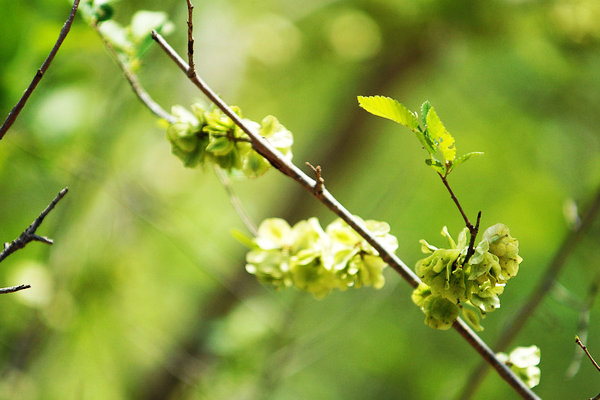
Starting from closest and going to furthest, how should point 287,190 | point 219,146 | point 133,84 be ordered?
point 219,146 < point 133,84 < point 287,190

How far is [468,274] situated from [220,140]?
0.38m

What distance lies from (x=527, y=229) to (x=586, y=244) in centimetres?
130

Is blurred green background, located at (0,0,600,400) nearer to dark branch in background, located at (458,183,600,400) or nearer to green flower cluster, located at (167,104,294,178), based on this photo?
dark branch in background, located at (458,183,600,400)

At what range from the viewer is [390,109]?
0.68 metres

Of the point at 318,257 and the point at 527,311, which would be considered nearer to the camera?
the point at 318,257

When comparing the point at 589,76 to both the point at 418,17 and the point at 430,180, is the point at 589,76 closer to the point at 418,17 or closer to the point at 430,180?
the point at 418,17

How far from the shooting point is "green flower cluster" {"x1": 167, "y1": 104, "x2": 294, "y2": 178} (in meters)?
0.78

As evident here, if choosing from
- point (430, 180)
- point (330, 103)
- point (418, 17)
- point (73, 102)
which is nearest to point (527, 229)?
point (430, 180)

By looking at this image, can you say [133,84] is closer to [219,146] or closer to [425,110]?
[219,146]

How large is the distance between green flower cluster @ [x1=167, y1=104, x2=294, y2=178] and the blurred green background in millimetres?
672

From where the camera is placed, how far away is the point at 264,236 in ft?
2.95

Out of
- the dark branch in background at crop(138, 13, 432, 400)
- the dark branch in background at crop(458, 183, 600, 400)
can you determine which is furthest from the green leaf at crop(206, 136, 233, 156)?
the dark branch in background at crop(138, 13, 432, 400)

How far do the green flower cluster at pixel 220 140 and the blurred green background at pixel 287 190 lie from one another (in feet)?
2.20

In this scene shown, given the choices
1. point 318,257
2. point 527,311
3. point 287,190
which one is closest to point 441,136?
point 318,257
